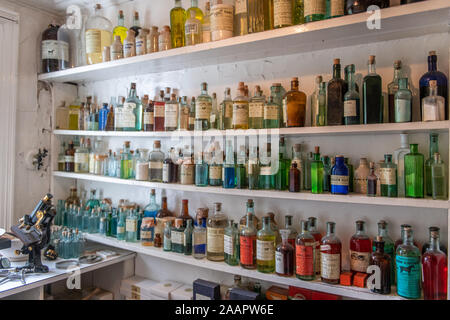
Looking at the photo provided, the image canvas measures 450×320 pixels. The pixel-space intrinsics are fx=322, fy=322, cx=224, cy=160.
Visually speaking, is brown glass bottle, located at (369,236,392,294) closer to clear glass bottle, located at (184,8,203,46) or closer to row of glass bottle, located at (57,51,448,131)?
row of glass bottle, located at (57,51,448,131)

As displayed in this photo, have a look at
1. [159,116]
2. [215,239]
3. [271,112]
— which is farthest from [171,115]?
[215,239]

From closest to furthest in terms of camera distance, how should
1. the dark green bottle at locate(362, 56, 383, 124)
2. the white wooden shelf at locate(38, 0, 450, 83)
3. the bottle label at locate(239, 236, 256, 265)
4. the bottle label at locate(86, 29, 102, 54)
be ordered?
the white wooden shelf at locate(38, 0, 450, 83) < the dark green bottle at locate(362, 56, 383, 124) < the bottle label at locate(239, 236, 256, 265) < the bottle label at locate(86, 29, 102, 54)

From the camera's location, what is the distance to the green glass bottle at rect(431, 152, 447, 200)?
1.07 meters

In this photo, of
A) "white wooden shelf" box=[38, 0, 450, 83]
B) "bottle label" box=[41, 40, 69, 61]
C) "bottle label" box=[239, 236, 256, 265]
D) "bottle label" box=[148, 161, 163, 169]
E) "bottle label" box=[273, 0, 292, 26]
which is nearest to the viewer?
"white wooden shelf" box=[38, 0, 450, 83]

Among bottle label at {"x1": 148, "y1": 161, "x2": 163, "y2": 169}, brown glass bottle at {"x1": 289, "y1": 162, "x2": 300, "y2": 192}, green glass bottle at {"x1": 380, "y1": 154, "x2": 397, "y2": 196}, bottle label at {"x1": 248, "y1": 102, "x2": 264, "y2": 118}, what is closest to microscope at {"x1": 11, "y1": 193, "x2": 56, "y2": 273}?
bottle label at {"x1": 148, "y1": 161, "x2": 163, "y2": 169}

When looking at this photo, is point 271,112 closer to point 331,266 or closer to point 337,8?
point 337,8

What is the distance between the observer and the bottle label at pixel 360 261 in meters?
1.21

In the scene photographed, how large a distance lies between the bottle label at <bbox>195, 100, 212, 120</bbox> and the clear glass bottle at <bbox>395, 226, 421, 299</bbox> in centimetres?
96

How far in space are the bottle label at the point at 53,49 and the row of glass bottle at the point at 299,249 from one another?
133cm

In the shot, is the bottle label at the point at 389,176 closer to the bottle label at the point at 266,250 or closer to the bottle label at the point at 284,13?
the bottle label at the point at 266,250

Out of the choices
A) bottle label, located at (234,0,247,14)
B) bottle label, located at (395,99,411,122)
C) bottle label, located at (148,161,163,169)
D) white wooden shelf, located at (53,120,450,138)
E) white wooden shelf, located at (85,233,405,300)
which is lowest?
white wooden shelf, located at (85,233,405,300)

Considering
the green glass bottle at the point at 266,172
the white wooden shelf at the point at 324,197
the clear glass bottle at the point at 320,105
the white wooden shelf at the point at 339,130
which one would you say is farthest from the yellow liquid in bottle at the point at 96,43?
the clear glass bottle at the point at 320,105

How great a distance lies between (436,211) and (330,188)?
380mm
